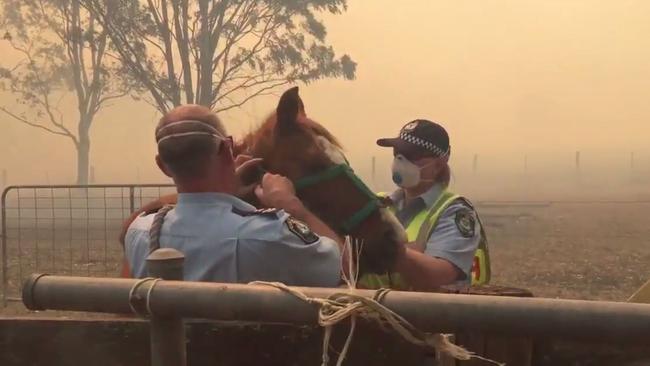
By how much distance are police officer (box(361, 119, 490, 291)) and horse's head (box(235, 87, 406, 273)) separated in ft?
2.57

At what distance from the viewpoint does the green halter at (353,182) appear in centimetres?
196

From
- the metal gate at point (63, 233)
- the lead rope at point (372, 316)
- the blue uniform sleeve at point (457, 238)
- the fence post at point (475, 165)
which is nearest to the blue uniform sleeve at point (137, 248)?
the lead rope at point (372, 316)

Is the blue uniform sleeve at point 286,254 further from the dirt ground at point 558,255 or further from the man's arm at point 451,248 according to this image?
the dirt ground at point 558,255

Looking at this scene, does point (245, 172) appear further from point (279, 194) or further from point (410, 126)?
point (410, 126)

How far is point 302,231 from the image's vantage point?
1875mm

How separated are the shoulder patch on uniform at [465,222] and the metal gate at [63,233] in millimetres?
5284

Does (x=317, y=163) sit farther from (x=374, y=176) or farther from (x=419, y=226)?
(x=374, y=176)

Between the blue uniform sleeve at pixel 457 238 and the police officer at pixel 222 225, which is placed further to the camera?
the blue uniform sleeve at pixel 457 238

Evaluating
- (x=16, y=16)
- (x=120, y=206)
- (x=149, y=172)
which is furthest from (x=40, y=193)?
(x=149, y=172)

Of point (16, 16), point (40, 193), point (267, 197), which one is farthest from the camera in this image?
point (16, 16)

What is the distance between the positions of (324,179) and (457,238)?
1.12 m

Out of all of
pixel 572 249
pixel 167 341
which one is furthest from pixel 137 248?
pixel 572 249

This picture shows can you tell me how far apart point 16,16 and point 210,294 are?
26.3m

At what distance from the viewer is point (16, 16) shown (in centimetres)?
2542
